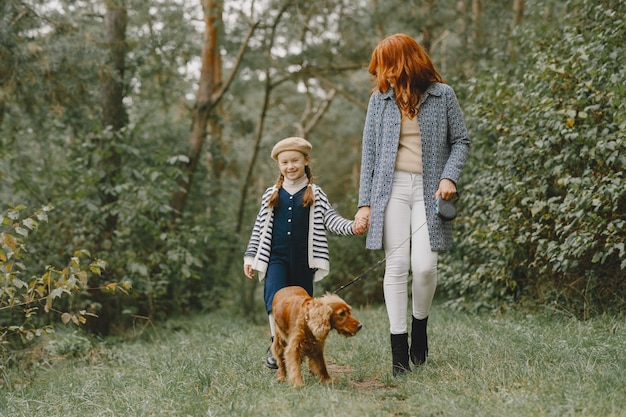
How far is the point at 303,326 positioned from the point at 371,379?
0.79 m

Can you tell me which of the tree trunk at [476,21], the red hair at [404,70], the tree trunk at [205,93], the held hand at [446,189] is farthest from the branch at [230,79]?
the held hand at [446,189]

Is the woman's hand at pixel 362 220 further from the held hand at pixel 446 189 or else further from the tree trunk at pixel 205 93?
the tree trunk at pixel 205 93

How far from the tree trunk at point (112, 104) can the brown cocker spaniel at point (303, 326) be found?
5.14 m

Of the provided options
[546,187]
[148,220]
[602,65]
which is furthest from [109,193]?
[602,65]

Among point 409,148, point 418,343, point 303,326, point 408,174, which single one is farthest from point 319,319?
point 409,148

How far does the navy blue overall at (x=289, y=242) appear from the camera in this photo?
14.5ft

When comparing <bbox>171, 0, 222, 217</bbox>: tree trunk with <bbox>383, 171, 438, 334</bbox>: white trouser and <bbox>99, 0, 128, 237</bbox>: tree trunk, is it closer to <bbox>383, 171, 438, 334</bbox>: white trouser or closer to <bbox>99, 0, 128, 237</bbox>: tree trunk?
<bbox>99, 0, 128, 237</bbox>: tree trunk

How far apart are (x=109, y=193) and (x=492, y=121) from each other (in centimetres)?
→ 513

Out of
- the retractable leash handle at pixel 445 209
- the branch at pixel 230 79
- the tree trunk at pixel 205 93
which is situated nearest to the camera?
the retractable leash handle at pixel 445 209

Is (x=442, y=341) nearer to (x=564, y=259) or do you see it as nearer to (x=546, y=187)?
(x=564, y=259)

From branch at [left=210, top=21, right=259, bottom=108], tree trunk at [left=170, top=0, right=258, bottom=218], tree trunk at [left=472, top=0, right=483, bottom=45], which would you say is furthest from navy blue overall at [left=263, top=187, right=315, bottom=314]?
tree trunk at [left=472, top=0, right=483, bottom=45]

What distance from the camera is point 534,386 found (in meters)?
3.37

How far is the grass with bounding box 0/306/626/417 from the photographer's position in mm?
3223

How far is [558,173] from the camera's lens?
5.76m
